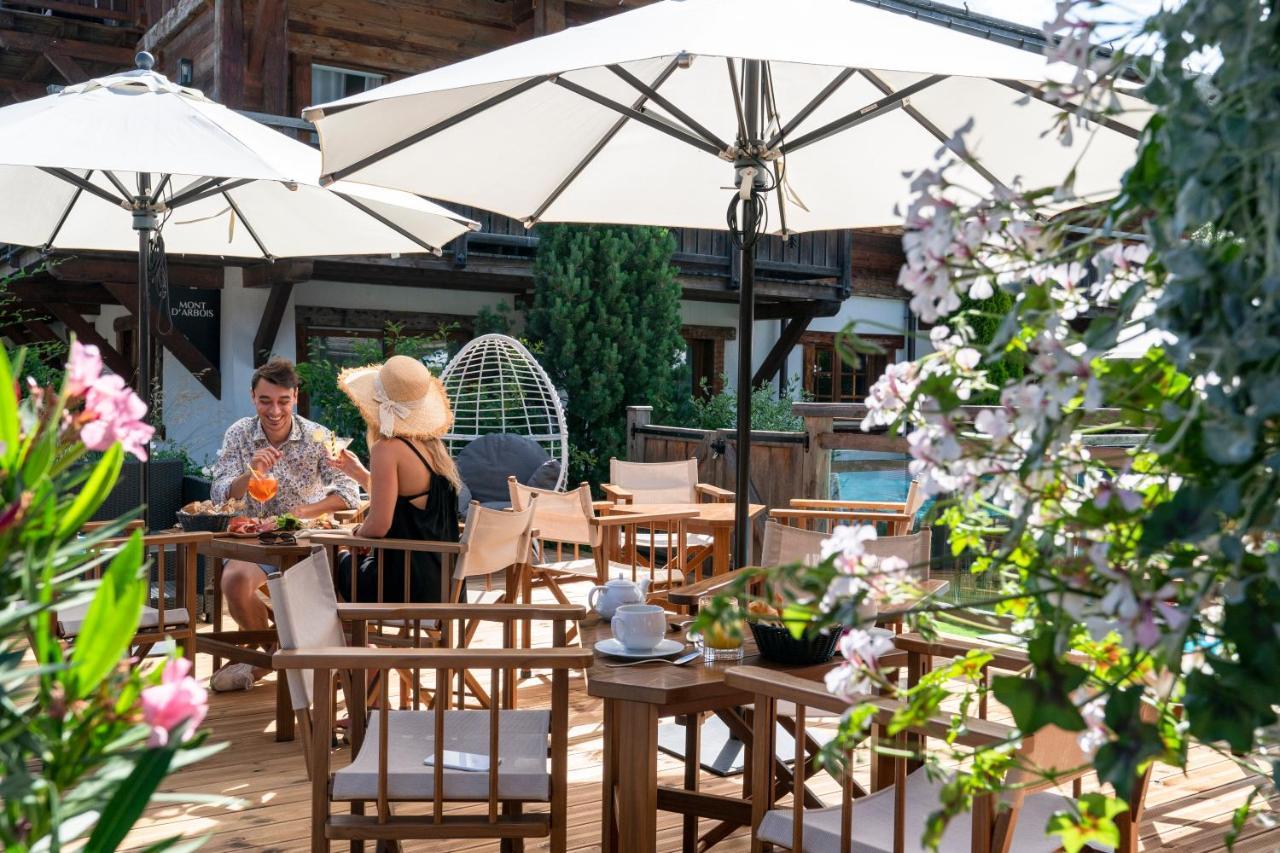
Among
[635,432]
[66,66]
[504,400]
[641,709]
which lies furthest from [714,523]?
[66,66]

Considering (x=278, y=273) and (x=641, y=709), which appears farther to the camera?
(x=278, y=273)

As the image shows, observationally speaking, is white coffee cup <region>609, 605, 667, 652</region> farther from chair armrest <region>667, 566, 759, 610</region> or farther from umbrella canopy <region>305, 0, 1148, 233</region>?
umbrella canopy <region>305, 0, 1148, 233</region>

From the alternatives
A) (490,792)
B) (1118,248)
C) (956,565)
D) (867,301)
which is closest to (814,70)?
(490,792)

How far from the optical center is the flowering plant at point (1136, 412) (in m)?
0.76

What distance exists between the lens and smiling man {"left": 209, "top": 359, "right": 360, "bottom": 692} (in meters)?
5.24

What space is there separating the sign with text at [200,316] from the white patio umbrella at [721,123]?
6.23 meters

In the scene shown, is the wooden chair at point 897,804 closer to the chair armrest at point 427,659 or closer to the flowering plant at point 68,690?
the chair armrest at point 427,659

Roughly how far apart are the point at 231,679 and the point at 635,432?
15.1 ft

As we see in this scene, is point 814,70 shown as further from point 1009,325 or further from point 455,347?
point 455,347

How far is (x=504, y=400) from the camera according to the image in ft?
32.0

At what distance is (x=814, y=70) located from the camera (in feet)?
13.5

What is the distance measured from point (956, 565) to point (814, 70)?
3.79 meters

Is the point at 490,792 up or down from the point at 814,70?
down

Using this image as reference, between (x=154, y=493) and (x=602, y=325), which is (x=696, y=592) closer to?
(x=154, y=493)
